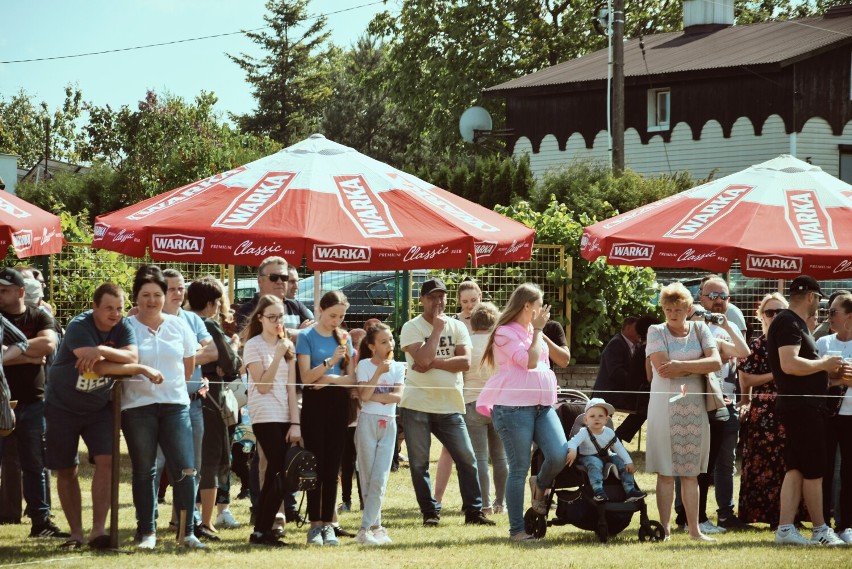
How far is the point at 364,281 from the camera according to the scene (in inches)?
712

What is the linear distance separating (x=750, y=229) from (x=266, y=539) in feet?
19.9

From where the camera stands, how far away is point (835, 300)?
9.52 metres

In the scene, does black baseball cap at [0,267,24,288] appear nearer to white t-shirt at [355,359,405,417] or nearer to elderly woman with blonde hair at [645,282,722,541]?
white t-shirt at [355,359,405,417]

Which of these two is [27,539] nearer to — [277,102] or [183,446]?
[183,446]

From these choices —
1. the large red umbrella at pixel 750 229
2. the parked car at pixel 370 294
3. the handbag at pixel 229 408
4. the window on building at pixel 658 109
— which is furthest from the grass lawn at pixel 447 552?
the window on building at pixel 658 109

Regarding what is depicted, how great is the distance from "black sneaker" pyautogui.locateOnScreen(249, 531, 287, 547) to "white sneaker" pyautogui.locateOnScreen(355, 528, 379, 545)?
57 cm

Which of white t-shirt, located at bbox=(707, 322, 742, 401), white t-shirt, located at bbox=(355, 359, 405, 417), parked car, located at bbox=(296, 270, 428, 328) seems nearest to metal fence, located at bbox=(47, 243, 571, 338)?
parked car, located at bbox=(296, 270, 428, 328)

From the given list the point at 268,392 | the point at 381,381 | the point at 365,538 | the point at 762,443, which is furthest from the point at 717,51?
the point at 268,392

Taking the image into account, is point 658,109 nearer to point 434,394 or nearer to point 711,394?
point 434,394

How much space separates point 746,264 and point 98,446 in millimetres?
6515

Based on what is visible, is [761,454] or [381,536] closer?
[381,536]

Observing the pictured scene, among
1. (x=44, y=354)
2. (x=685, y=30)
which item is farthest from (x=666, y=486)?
(x=685, y=30)

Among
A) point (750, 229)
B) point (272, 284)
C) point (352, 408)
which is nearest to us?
point (352, 408)

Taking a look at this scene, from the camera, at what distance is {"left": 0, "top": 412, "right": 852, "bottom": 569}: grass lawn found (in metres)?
8.03
